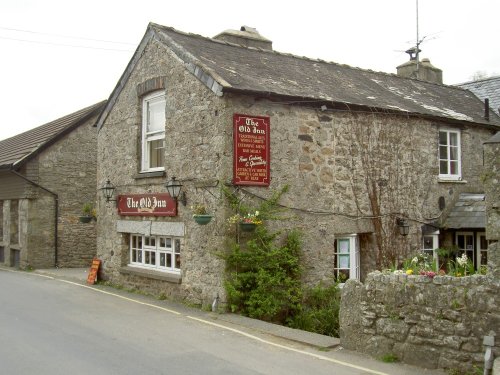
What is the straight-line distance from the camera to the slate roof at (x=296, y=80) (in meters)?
12.0

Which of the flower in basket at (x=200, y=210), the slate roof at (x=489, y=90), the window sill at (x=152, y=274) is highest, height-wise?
the slate roof at (x=489, y=90)

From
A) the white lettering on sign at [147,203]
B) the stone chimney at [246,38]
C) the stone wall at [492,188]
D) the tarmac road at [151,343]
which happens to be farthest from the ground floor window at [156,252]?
the stone wall at [492,188]

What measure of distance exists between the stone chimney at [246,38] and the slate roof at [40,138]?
8.02m

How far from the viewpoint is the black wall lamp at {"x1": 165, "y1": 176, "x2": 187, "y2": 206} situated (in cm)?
1216

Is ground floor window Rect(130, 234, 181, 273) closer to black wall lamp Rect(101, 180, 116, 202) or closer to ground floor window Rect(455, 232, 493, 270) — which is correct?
black wall lamp Rect(101, 180, 116, 202)

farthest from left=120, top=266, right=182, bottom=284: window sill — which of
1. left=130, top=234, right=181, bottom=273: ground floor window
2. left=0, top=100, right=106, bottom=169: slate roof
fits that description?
left=0, top=100, right=106, bottom=169: slate roof

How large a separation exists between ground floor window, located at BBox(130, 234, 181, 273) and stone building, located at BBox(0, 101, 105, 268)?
7.31 meters

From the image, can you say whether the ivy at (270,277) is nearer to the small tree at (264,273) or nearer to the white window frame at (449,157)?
the small tree at (264,273)

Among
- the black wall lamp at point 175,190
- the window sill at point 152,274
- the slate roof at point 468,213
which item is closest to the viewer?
the black wall lamp at point 175,190

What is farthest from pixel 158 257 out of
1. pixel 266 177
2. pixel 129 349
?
pixel 129 349

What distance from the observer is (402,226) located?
14039 millimetres

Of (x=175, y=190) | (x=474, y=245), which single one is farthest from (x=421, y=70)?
(x=175, y=190)

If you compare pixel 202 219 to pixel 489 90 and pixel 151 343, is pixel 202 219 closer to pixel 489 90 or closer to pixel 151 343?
pixel 151 343

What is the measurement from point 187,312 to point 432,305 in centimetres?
557
